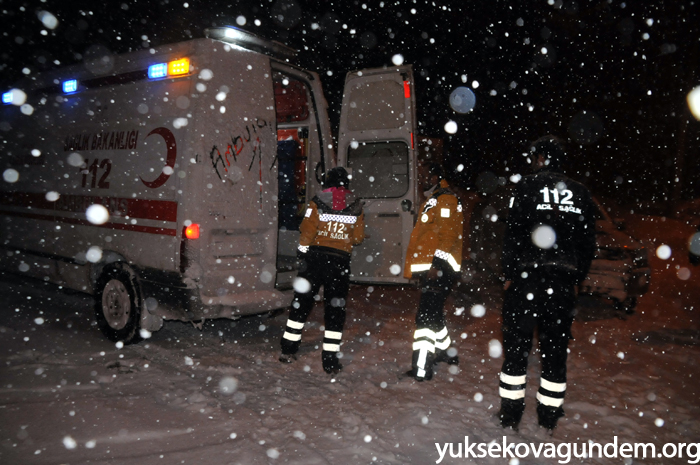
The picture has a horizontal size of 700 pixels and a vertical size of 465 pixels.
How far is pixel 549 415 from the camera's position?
3.47 meters

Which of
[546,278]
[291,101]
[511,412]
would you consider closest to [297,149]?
[291,101]

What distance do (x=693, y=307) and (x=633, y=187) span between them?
18890 millimetres

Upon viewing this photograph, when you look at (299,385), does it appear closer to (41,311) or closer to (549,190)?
(549,190)

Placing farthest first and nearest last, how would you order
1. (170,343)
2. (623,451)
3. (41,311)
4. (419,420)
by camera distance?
(41,311), (170,343), (419,420), (623,451)

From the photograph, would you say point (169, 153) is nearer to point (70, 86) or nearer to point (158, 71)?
point (158, 71)

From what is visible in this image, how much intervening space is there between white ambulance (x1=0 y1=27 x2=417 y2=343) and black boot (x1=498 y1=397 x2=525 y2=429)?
7.81 feet

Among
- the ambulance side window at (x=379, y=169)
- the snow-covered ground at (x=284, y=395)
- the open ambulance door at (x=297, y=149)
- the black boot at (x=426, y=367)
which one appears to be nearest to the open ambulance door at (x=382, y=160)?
the ambulance side window at (x=379, y=169)

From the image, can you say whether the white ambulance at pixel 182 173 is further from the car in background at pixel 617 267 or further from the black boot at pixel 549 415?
the black boot at pixel 549 415

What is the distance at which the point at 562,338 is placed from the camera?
11.1ft

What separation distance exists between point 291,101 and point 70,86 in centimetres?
260

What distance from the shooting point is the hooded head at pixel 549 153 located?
3584 millimetres

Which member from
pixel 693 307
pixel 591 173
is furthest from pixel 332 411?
pixel 591 173

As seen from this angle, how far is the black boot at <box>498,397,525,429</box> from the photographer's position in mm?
3482

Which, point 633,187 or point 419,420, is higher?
point 633,187
